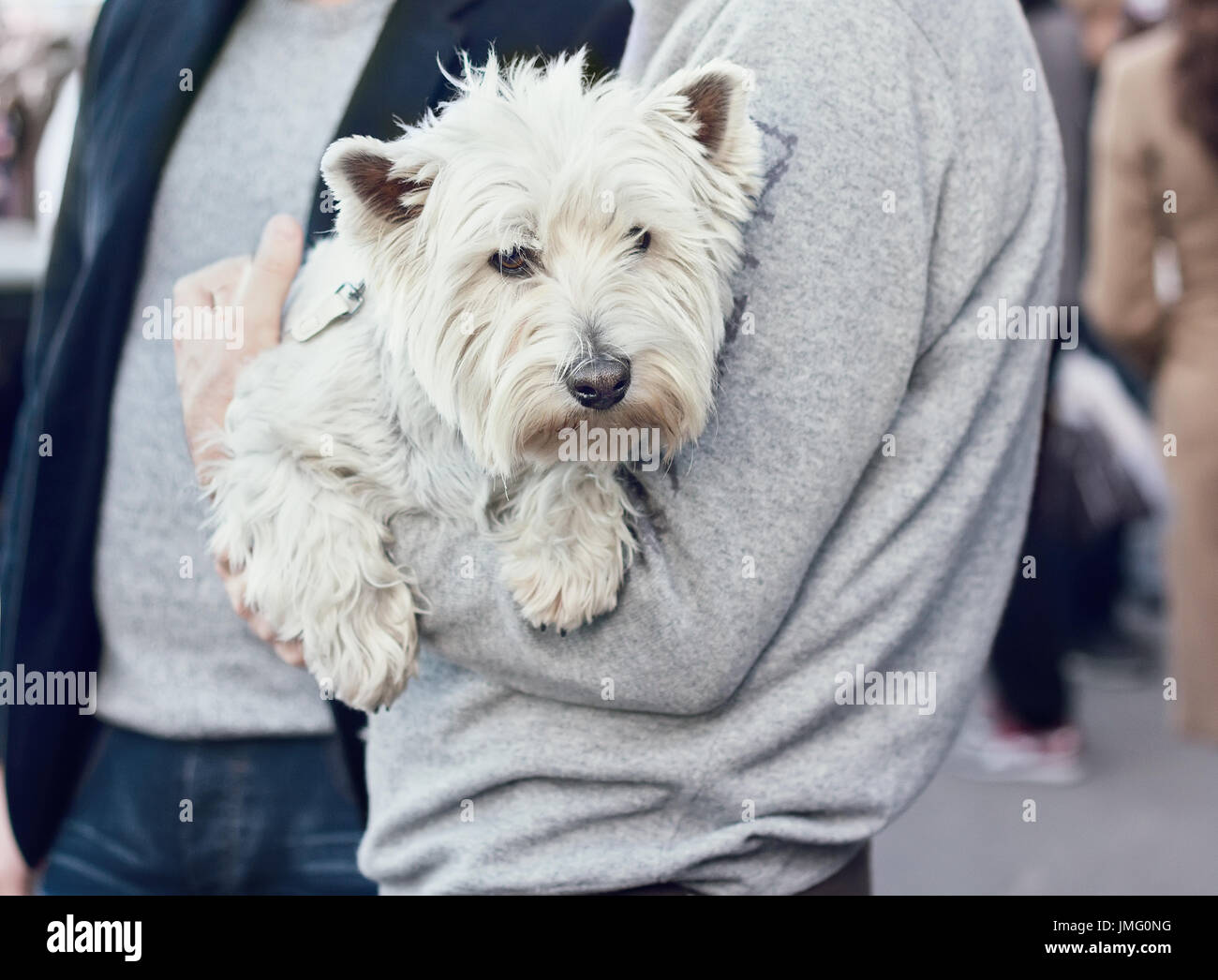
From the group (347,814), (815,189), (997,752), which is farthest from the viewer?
(997,752)

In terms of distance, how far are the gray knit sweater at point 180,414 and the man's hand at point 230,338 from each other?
0.40 ft

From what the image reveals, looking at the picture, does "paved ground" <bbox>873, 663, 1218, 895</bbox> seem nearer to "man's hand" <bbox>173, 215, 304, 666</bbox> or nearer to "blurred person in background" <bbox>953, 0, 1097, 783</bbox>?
"blurred person in background" <bbox>953, 0, 1097, 783</bbox>

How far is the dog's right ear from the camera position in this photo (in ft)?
3.65

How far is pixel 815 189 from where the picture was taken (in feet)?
3.67

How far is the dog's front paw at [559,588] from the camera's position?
1.16 m

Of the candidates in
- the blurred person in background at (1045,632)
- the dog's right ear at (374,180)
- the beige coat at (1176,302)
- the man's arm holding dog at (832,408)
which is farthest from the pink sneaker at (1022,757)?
the dog's right ear at (374,180)

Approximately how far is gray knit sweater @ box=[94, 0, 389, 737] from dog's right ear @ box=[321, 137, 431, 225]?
1.24ft

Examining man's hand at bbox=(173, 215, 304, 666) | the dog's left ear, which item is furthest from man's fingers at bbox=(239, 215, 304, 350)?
the dog's left ear

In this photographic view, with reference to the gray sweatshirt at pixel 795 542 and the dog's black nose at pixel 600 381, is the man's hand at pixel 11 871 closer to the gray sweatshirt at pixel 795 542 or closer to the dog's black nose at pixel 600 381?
the gray sweatshirt at pixel 795 542

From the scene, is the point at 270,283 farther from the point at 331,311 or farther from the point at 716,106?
the point at 716,106

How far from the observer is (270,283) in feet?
4.57

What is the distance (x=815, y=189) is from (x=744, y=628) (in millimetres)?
412

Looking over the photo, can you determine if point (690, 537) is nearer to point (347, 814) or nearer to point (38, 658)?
point (347, 814)
